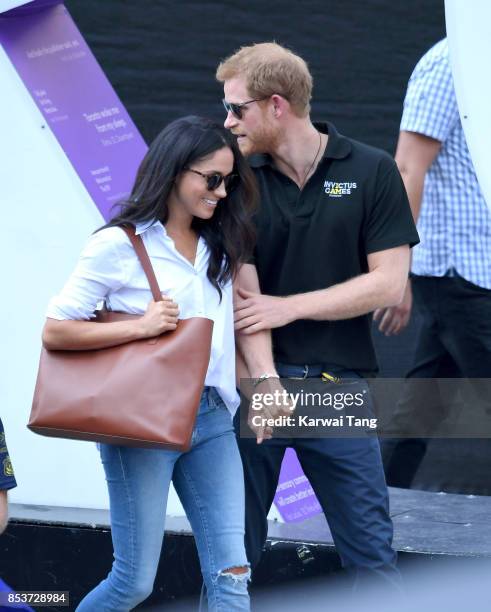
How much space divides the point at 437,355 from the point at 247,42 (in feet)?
4.34

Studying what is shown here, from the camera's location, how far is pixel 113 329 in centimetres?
280

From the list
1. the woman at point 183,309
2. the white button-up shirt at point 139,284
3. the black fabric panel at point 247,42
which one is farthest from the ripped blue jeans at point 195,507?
the black fabric panel at point 247,42

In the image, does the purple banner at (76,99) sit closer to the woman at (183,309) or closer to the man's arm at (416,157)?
the man's arm at (416,157)

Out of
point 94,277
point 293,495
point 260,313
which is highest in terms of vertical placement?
point 94,277

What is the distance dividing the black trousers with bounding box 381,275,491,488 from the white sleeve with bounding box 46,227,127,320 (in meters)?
1.67

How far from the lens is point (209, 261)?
117 inches

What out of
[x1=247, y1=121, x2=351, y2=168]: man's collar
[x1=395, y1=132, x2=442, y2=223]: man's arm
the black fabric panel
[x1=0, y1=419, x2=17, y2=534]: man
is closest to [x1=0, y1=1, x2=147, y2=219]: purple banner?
the black fabric panel

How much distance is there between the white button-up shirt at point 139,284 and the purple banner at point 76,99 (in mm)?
1028

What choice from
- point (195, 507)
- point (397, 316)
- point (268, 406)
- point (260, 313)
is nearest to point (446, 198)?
point (397, 316)

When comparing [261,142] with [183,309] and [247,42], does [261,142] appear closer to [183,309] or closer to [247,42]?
[183,309]

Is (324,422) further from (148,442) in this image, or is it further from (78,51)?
(78,51)

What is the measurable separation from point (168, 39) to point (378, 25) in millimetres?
771

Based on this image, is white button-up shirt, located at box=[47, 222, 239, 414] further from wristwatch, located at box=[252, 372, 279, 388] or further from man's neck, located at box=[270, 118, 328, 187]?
man's neck, located at box=[270, 118, 328, 187]

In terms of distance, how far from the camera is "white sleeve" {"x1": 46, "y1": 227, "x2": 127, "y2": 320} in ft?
9.36
